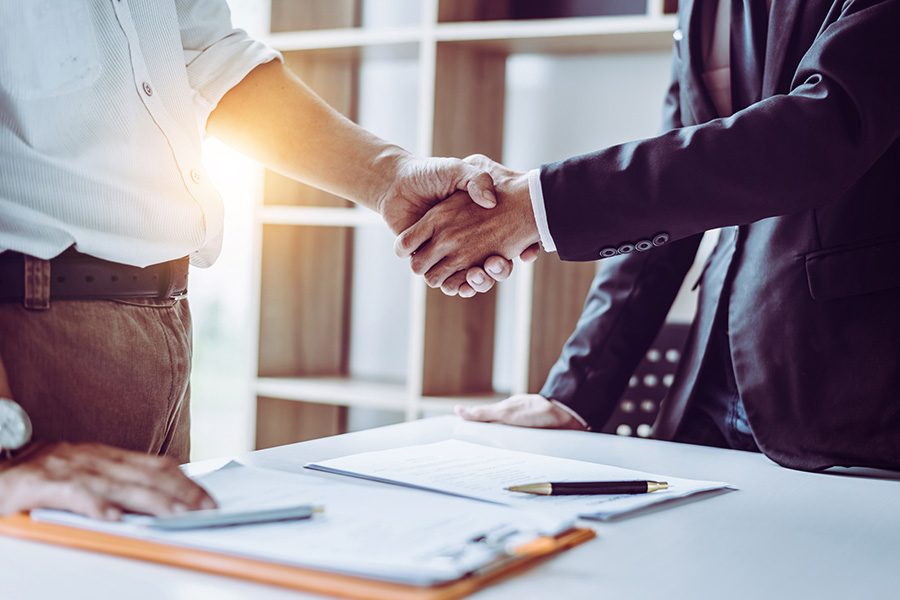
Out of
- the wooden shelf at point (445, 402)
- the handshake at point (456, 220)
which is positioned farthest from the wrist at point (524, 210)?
the wooden shelf at point (445, 402)

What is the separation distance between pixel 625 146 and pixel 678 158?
8cm

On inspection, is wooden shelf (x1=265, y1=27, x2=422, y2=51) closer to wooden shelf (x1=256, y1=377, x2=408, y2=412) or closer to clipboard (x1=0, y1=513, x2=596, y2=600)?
wooden shelf (x1=256, y1=377, x2=408, y2=412)

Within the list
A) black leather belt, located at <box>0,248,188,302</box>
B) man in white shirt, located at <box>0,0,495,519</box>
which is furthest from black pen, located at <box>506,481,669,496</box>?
black leather belt, located at <box>0,248,188,302</box>

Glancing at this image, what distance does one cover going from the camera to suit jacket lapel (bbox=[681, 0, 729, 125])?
1.54 m

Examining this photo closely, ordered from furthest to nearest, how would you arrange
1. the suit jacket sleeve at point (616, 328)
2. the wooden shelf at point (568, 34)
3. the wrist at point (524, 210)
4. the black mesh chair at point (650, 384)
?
1. the wooden shelf at point (568, 34)
2. the black mesh chair at point (650, 384)
3. the suit jacket sleeve at point (616, 328)
4. the wrist at point (524, 210)

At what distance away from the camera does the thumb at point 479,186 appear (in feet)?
5.03

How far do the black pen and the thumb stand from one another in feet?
2.31

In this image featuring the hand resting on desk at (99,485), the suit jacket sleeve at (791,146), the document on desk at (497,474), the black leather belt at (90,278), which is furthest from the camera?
the suit jacket sleeve at (791,146)

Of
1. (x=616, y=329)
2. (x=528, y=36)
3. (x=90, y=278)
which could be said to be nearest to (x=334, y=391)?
(x=528, y=36)

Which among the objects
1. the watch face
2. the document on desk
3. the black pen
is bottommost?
the document on desk

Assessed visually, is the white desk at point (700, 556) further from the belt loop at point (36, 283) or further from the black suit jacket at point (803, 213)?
the belt loop at point (36, 283)

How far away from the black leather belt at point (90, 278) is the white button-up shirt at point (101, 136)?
0.02m

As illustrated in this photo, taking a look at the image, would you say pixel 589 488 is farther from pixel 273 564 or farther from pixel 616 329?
pixel 616 329

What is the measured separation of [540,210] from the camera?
139cm
